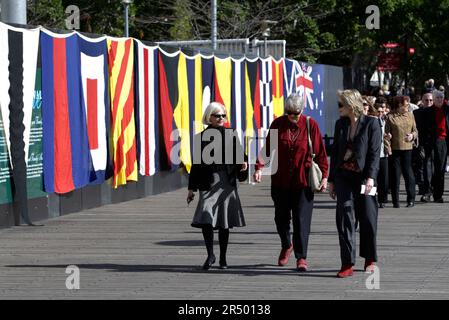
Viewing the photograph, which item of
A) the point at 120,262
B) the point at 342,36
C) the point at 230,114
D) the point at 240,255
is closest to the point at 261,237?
the point at 240,255

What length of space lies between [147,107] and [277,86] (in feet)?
32.7

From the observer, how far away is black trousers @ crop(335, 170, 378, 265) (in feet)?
42.9

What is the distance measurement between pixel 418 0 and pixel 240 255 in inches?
1561

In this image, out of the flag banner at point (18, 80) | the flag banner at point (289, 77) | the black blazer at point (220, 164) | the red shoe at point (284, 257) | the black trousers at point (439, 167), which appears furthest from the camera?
the flag banner at point (289, 77)

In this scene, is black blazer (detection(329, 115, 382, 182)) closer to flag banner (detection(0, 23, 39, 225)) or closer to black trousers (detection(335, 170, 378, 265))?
black trousers (detection(335, 170, 378, 265))

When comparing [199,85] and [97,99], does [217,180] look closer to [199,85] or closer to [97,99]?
[97,99]

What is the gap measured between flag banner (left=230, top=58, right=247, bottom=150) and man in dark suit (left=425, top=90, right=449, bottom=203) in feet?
19.7

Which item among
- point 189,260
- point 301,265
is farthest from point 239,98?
point 301,265

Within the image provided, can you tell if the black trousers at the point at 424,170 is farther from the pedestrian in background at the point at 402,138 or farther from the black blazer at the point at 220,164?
the black blazer at the point at 220,164

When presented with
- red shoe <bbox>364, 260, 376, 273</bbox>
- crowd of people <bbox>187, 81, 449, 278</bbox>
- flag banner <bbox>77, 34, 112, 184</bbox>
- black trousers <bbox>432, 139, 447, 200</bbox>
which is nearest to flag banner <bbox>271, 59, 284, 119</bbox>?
black trousers <bbox>432, 139, 447, 200</bbox>

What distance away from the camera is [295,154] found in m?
13.5

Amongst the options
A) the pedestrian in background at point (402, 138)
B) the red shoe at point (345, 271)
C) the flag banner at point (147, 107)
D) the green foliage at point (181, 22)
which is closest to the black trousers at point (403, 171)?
the pedestrian in background at point (402, 138)

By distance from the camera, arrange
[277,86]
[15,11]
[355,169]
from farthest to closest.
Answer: [277,86], [15,11], [355,169]

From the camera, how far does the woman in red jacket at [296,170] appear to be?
1349 centimetres
